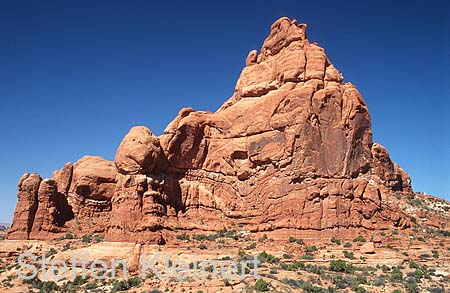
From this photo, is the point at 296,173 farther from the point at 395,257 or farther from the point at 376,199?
the point at 395,257

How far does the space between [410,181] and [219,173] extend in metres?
37.3

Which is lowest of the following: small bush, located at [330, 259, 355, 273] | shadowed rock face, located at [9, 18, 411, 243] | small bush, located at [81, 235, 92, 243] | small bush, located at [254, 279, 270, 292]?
small bush, located at [254, 279, 270, 292]

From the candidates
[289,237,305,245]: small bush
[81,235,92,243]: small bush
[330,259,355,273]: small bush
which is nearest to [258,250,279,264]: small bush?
[289,237,305,245]: small bush

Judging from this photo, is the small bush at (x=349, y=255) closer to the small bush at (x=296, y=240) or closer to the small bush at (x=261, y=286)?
the small bush at (x=296, y=240)

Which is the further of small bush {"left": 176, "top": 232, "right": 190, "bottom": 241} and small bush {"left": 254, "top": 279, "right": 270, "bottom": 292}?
small bush {"left": 176, "top": 232, "right": 190, "bottom": 241}

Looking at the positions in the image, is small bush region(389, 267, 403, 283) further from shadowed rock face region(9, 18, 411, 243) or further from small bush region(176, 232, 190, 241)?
small bush region(176, 232, 190, 241)

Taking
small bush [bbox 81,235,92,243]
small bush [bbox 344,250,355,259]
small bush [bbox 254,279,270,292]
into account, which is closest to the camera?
small bush [bbox 254,279,270,292]

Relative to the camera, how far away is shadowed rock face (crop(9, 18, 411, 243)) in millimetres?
41312

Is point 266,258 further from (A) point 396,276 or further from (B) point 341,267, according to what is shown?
(A) point 396,276

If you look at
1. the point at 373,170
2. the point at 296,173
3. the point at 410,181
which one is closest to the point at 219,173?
the point at 296,173

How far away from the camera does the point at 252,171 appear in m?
46.1

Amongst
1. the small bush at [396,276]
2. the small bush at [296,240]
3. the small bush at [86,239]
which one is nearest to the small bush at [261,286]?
the small bush at [296,240]

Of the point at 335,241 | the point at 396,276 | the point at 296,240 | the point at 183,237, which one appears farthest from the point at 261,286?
the point at 183,237

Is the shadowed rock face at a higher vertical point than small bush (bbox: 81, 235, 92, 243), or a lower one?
higher
